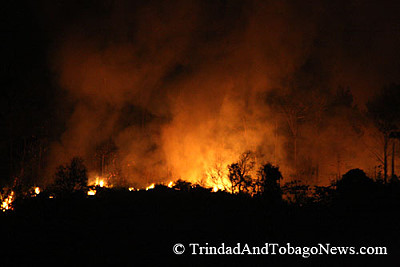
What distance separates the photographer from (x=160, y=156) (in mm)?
15375

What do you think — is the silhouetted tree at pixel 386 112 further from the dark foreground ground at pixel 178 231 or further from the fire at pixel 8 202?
the fire at pixel 8 202

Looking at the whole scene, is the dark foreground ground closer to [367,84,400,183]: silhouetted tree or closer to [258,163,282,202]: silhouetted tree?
[258,163,282,202]: silhouetted tree

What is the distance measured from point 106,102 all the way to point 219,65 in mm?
6220

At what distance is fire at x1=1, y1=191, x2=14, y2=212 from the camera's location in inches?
302

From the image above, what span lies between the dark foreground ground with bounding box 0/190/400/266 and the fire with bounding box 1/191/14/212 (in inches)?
22.0

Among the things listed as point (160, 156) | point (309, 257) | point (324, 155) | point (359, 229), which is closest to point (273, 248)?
point (309, 257)

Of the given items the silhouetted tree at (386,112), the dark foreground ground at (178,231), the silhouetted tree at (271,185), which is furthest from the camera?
the silhouetted tree at (386,112)

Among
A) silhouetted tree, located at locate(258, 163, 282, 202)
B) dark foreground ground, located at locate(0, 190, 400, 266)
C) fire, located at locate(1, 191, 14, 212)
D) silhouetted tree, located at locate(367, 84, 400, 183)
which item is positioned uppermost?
silhouetted tree, located at locate(367, 84, 400, 183)

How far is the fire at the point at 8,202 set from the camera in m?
7.67

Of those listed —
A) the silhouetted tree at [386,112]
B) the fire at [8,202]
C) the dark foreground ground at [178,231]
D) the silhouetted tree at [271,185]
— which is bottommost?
the dark foreground ground at [178,231]

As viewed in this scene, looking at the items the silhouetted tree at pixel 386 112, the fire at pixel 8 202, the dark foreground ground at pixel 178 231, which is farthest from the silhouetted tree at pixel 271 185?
the silhouetted tree at pixel 386 112

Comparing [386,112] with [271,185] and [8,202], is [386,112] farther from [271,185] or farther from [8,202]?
[8,202]

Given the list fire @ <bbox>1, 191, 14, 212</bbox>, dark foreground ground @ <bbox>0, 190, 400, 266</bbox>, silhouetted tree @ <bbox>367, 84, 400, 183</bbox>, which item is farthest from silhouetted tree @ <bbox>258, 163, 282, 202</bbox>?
silhouetted tree @ <bbox>367, 84, 400, 183</bbox>

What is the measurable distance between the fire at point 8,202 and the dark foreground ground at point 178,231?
0.56 m
